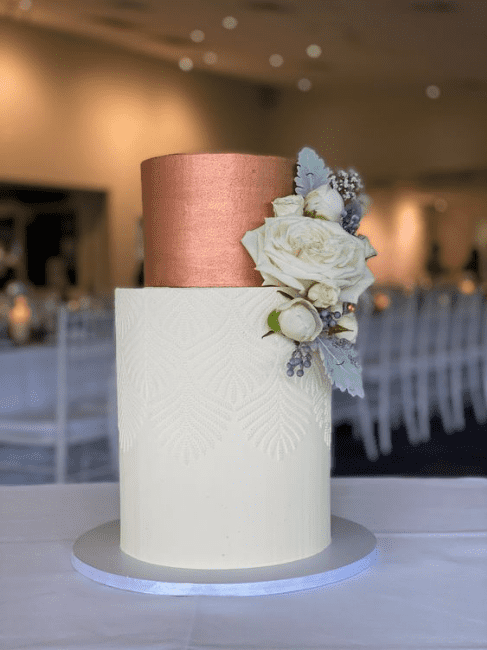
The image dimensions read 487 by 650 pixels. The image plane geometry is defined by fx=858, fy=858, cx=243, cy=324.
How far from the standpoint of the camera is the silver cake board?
2.45 feet

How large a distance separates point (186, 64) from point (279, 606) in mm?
10283

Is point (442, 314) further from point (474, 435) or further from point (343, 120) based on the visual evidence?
point (343, 120)

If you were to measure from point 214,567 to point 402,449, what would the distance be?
4370 mm

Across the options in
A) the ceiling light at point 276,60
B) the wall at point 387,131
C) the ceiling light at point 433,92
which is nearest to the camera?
the ceiling light at point 276,60

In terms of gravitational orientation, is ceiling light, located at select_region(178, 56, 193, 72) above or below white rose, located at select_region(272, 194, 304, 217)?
above

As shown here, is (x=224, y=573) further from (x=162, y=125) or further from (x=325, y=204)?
(x=162, y=125)

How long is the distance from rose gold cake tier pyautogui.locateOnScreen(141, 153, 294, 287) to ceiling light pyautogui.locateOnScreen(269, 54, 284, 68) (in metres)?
9.29

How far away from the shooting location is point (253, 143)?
12219 millimetres

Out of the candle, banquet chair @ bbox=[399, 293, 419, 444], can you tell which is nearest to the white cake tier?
the candle

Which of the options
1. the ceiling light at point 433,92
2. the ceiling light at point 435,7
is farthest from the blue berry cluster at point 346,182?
the ceiling light at point 433,92

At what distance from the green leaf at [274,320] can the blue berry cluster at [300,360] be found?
0.09ft

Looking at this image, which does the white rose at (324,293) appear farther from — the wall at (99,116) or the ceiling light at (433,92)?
the ceiling light at (433,92)

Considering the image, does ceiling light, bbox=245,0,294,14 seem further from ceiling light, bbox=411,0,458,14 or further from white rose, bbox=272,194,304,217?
white rose, bbox=272,194,304,217

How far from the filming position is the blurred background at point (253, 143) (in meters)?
4.89
